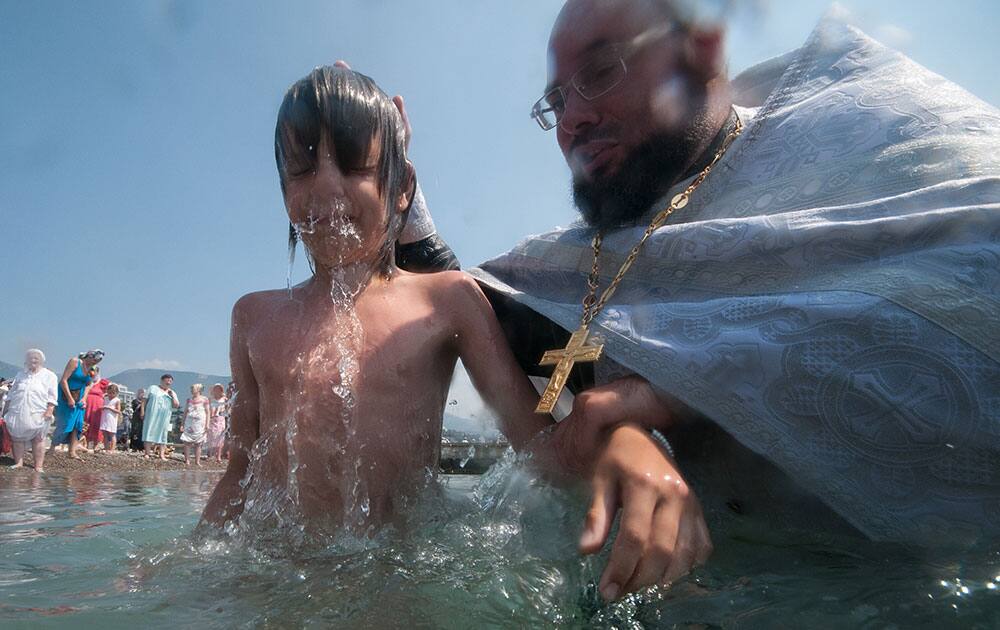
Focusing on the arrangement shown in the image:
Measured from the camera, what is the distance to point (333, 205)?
6.49 ft

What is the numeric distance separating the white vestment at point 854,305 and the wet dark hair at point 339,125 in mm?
717

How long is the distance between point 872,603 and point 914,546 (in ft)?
1.14

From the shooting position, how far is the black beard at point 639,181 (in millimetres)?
2131

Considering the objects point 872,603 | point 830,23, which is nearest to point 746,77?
point 830,23

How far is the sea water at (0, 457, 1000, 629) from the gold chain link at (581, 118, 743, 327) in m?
0.48

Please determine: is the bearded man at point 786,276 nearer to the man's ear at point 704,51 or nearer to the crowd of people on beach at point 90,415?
the man's ear at point 704,51

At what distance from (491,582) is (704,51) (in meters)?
1.99

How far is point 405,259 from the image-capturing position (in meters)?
2.69

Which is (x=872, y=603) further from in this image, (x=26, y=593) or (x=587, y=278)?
(x=26, y=593)

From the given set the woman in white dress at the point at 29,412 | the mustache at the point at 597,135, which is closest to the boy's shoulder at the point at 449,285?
the mustache at the point at 597,135

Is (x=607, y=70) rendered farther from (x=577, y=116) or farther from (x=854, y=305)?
(x=854, y=305)

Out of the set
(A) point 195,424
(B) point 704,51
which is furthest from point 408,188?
(A) point 195,424

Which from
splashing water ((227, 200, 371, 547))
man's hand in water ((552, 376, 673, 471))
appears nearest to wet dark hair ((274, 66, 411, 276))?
splashing water ((227, 200, 371, 547))

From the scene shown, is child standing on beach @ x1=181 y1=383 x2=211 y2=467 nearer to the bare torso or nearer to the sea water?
the sea water
